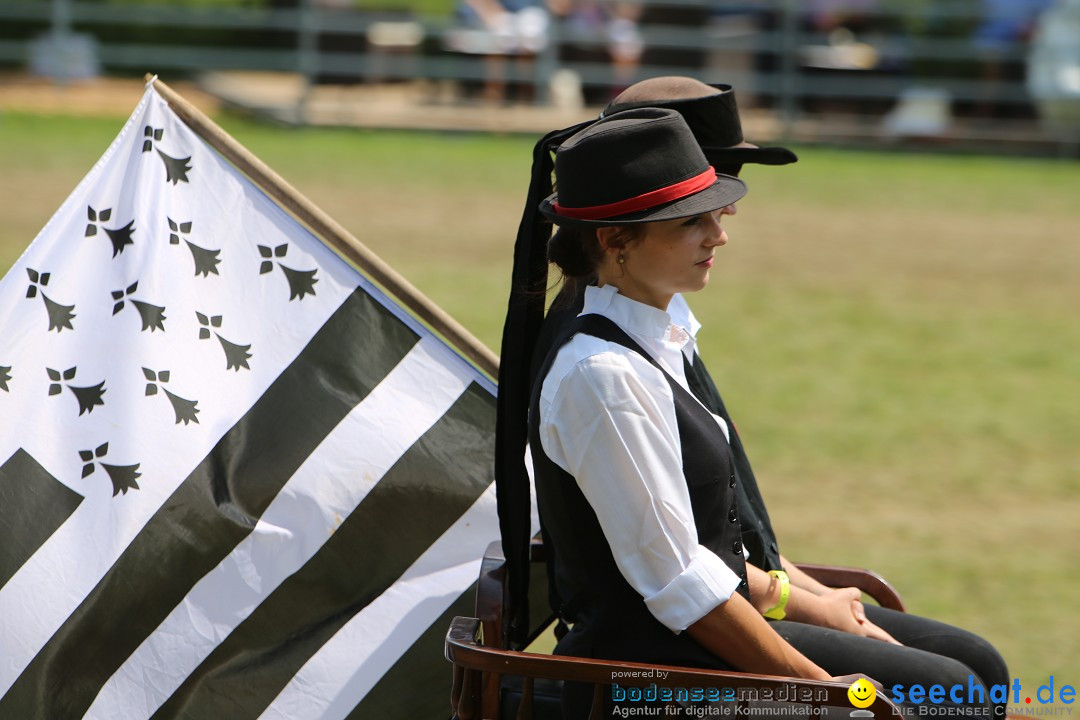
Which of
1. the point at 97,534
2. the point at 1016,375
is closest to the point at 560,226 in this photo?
the point at 97,534

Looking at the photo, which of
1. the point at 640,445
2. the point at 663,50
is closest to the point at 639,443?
the point at 640,445

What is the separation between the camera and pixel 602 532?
8.04ft

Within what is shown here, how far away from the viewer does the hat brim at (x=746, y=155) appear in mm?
3072

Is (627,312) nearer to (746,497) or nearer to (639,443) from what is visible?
(639,443)

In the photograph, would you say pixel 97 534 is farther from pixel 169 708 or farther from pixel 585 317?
pixel 585 317

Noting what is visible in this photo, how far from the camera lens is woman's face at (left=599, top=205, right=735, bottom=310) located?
2541mm

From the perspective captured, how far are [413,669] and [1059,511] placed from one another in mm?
3587

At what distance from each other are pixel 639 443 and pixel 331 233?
1151 millimetres

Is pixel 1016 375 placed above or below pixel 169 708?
below

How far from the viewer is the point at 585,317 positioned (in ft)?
8.34

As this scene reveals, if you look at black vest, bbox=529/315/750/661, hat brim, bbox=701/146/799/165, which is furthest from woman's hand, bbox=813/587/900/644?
hat brim, bbox=701/146/799/165

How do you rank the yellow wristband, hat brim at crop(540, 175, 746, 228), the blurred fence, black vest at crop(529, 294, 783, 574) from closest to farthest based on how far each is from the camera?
hat brim at crop(540, 175, 746, 228) < black vest at crop(529, 294, 783, 574) < the yellow wristband < the blurred fence

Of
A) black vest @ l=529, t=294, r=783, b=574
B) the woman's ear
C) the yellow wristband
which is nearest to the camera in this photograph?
the woman's ear

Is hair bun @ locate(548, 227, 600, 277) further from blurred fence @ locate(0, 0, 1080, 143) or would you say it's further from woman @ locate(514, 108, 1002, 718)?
blurred fence @ locate(0, 0, 1080, 143)
